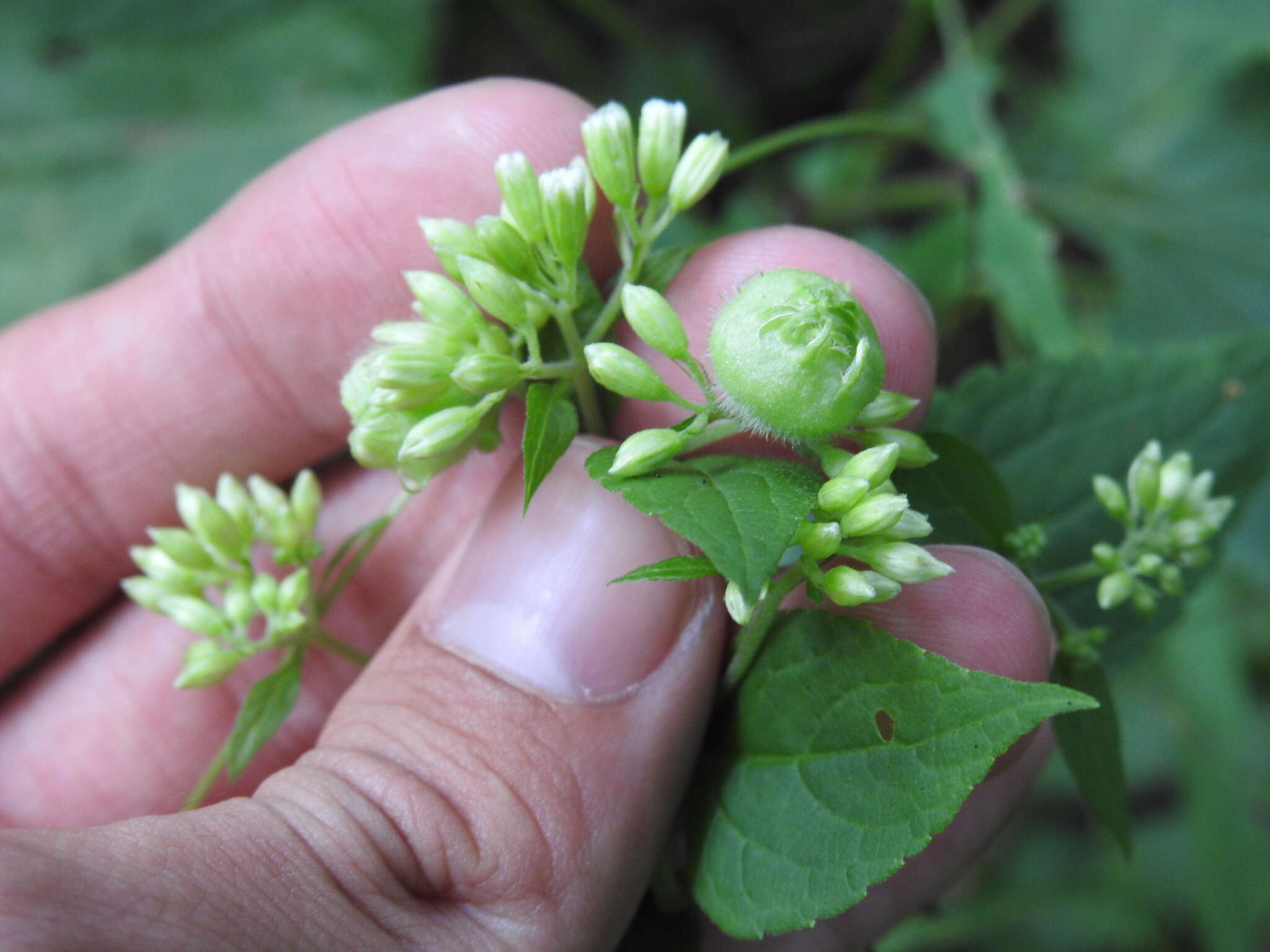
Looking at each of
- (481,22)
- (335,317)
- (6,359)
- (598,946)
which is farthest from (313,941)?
(481,22)

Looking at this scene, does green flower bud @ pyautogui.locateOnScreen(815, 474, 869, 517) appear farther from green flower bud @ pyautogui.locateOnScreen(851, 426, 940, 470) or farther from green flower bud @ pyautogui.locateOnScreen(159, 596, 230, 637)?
green flower bud @ pyautogui.locateOnScreen(159, 596, 230, 637)

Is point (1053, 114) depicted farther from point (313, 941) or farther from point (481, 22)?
point (313, 941)

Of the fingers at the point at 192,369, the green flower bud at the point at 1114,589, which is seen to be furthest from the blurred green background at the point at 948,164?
the green flower bud at the point at 1114,589

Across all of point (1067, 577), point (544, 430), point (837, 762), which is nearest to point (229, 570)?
point (544, 430)

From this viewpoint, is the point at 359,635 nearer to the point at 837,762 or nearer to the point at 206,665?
the point at 206,665

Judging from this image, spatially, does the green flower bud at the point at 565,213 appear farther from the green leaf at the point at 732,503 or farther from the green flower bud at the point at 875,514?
the green flower bud at the point at 875,514
